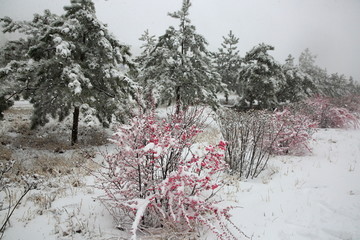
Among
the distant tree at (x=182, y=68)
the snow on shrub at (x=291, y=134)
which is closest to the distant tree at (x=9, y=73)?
the distant tree at (x=182, y=68)

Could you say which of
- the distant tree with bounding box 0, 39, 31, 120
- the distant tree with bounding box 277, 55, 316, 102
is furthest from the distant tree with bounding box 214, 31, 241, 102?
the distant tree with bounding box 0, 39, 31, 120

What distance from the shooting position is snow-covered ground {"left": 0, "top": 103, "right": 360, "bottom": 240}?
3104 millimetres

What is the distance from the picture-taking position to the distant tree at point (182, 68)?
458 inches

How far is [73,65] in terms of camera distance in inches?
295

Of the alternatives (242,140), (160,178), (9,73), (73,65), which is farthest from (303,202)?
(9,73)

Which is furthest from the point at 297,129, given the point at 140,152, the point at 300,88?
the point at 300,88

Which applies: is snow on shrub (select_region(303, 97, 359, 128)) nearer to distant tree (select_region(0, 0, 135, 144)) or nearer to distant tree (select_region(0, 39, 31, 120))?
distant tree (select_region(0, 0, 135, 144))

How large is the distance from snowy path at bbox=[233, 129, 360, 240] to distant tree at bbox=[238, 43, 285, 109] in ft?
32.8

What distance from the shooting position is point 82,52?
829cm

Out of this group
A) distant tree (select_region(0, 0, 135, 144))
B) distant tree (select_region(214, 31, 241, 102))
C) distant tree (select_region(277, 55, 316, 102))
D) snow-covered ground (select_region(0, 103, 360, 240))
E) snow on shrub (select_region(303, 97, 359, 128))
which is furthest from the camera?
distant tree (select_region(214, 31, 241, 102))

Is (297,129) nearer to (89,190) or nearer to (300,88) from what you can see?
(89,190)

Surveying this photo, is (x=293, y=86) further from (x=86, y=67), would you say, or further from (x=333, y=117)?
(x=86, y=67)

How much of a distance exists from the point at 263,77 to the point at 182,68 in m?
7.19

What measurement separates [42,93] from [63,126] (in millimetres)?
4157
